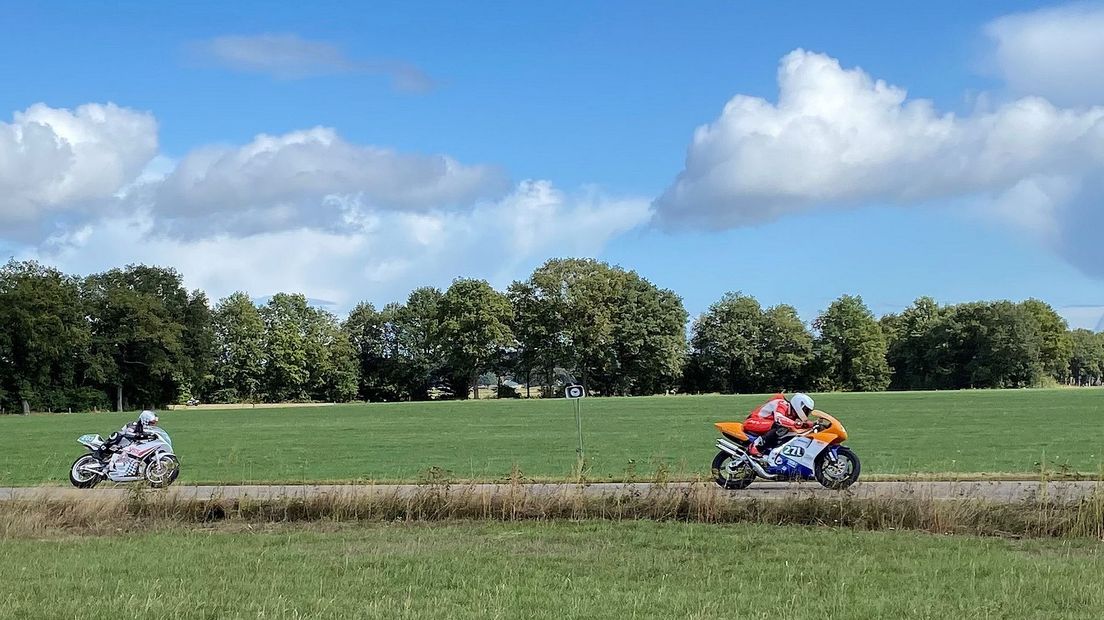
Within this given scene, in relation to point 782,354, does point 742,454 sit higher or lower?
lower

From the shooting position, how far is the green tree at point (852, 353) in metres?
116

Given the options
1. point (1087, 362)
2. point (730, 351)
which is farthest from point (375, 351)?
point (1087, 362)

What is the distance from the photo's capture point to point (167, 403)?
9719 cm

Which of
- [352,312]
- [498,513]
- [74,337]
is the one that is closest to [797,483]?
[498,513]

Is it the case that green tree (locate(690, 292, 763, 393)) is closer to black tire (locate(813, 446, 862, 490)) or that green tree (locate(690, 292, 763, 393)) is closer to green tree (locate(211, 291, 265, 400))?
green tree (locate(211, 291, 265, 400))

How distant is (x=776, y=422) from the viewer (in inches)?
637

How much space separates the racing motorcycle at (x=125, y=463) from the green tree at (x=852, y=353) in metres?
104

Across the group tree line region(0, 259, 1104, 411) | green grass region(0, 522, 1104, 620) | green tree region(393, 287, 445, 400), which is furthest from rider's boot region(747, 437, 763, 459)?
green tree region(393, 287, 445, 400)

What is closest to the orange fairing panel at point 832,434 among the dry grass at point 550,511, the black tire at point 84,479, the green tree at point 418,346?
the dry grass at point 550,511

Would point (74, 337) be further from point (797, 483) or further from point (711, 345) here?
point (797, 483)

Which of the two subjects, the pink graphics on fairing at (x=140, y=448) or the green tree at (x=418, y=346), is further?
the green tree at (x=418, y=346)

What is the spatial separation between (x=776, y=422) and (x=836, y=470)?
119cm

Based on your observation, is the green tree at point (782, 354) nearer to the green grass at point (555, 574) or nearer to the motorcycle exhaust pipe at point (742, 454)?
the motorcycle exhaust pipe at point (742, 454)

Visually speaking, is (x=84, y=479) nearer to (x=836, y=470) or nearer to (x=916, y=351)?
(x=836, y=470)
